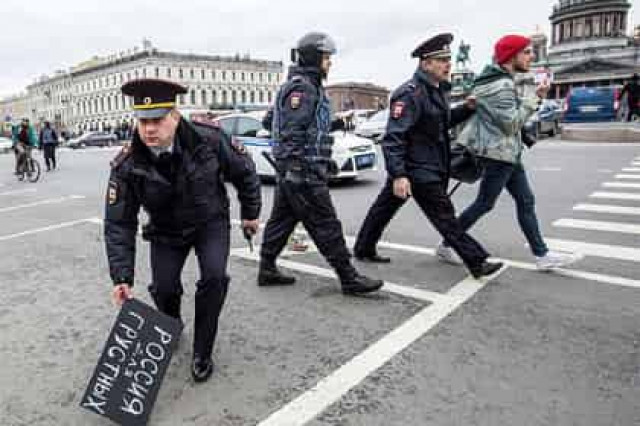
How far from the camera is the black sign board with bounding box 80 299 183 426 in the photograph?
2.59 meters

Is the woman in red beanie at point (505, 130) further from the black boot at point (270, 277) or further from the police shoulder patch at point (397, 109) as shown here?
the black boot at point (270, 277)

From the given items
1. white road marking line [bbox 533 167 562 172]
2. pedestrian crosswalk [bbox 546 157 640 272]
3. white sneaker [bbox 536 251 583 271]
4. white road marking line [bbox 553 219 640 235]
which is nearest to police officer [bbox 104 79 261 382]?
white sneaker [bbox 536 251 583 271]

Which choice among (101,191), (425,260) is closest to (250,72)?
(101,191)

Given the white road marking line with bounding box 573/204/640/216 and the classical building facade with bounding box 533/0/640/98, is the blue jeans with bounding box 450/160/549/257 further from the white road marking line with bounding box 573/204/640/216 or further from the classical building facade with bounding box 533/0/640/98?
the classical building facade with bounding box 533/0/640/98

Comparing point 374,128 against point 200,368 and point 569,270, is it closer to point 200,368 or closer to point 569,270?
point 569,270

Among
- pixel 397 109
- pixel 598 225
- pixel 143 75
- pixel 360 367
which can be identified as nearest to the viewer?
pixel 360 367

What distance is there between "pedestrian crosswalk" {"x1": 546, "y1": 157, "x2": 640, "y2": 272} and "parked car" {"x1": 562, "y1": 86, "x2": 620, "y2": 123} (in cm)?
2044

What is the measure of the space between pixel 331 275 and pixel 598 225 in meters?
3.83

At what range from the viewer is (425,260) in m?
5.36

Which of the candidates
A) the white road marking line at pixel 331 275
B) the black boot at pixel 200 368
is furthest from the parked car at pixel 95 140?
the black boot at pixel 200 368

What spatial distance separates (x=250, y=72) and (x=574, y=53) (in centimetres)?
6480

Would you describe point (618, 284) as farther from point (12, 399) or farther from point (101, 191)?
point (101, 191)

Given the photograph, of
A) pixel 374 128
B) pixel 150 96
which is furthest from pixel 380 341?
pixel 374 128

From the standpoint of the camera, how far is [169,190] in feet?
9.28
